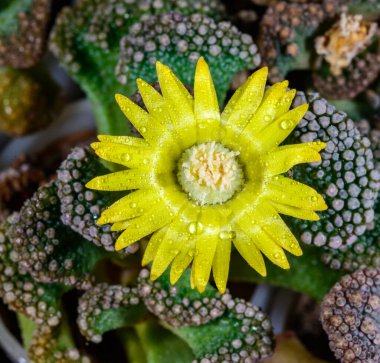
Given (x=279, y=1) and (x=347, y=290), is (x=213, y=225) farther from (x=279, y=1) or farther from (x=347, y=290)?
(x=279, y=1)

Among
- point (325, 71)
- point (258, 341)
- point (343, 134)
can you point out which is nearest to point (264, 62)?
point (325, 71)

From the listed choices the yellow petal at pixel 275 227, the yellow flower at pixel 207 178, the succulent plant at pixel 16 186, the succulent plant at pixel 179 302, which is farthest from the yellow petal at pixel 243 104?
the succulent plant at pixel 16 186

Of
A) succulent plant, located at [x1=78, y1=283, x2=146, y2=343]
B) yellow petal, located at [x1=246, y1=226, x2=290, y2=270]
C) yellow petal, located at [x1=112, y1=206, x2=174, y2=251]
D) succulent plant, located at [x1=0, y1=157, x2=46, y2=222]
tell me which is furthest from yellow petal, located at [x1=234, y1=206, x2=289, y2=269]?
succulent plant, located at [x1=0, y1=157, x2=46, y2=222]

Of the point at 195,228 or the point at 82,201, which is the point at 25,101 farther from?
Answer: the point at 195,228

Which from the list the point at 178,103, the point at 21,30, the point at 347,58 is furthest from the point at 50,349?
the point at 347,58

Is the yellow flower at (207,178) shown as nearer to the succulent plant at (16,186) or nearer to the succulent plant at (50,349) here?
the succulent plant at (50,349)
